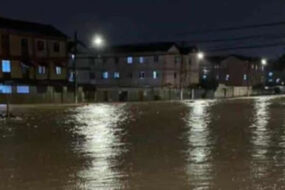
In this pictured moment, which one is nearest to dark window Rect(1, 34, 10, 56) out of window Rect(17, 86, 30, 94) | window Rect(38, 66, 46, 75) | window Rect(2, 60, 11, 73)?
window Rect(2, 60, 11, 73)

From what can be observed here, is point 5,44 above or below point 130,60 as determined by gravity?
above

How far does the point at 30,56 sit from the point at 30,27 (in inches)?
179

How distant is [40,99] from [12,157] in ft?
119

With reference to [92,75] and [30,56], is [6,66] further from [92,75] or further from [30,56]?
[92,75]

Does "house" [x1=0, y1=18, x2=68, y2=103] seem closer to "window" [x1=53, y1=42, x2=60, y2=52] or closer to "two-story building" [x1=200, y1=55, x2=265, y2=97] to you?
"window" [x1=53, y1=42, x2=60, y2=52]

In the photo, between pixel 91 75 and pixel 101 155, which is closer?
pixel 101 155

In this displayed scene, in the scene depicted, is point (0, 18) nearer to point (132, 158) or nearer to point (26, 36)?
point (26, 36)

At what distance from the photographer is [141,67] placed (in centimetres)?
7050

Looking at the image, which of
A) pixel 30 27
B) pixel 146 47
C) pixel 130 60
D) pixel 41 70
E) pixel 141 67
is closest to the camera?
pixel 41 70

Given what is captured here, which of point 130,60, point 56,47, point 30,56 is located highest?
point 56,47

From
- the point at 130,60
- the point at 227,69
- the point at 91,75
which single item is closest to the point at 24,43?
the point at 130,60

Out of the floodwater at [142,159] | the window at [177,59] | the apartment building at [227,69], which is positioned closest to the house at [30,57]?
the window at [177,59]

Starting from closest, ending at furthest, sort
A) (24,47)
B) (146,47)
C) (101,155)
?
(101,155) → (24,47) → (146,47)

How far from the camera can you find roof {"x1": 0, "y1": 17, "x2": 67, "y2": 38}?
169 feet
